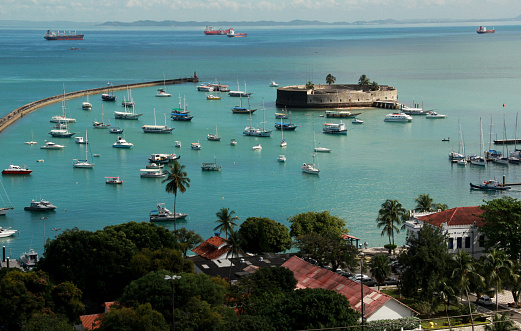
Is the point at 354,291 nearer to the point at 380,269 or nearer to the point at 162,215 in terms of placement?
the point at 380,269

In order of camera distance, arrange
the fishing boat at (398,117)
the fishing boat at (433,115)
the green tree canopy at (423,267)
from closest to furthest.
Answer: the green tree canopy at (423,267)
the fishing boat at (398,117)
the fishing boat at (433,115)

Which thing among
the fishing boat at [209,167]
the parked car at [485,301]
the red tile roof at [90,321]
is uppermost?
the red tile roof at [90,321]

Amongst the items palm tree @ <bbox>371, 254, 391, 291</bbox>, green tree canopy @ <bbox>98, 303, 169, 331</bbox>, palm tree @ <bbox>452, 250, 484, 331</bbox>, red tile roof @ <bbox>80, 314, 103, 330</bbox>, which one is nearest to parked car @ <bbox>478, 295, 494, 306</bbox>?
palm tree @ <bbox>452, 250, 484, 331</bbox>

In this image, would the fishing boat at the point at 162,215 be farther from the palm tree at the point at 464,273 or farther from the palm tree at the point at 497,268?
the palm tree at the point at 497,268

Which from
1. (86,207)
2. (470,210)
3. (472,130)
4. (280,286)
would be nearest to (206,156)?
(86,207)

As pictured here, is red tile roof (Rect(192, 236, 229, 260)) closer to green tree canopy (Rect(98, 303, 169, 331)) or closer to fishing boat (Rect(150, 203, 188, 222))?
fishing boat (Rect(150, 203, 188, 222))

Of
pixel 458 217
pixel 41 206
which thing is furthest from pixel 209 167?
pixel 458 217

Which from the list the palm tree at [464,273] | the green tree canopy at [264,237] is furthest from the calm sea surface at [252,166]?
the palm tree at [464,273]
